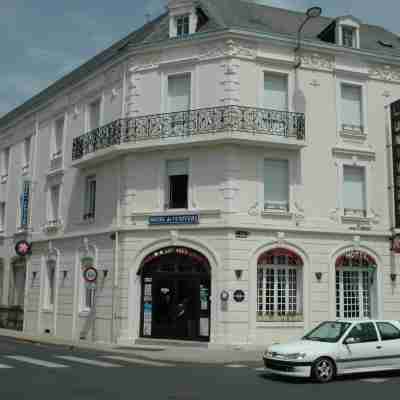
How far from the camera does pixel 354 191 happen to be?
68.8 ft

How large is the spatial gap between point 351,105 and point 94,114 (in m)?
10.1

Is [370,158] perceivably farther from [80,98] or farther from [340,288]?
[80,98]

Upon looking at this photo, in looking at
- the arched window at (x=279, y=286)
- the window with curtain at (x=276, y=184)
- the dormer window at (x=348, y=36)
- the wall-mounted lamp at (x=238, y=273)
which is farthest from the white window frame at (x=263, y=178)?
the dormer window at (x=348, y=36)

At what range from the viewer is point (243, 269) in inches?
748

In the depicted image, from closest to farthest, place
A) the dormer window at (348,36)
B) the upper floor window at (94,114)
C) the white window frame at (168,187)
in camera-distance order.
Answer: the white window frame at (168,187), the dormer window at (348,36), the upper floor window at (94,114)

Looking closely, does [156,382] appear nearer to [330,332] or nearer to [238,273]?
[330,332]

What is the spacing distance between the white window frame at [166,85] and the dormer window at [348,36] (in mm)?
5843

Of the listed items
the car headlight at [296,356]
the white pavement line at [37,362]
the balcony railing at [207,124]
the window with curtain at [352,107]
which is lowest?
the white pavement line at [37,362]

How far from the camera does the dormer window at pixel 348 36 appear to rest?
851 inches

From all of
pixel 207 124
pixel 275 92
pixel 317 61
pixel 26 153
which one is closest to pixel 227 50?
pixel 275 92

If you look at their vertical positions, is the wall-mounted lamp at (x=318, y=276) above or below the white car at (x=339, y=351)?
above

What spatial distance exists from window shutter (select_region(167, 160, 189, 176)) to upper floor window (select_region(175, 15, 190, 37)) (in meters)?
4.68

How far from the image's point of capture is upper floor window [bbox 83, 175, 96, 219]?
2309 cm

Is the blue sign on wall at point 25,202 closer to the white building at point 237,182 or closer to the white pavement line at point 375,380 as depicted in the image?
the white building at point 237,182
